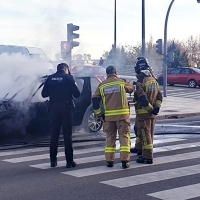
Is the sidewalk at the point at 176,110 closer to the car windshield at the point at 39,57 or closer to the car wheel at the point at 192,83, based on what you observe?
the car windshield at the point at 39,57

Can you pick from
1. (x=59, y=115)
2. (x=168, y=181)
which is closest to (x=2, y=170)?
(x=59, y=115)

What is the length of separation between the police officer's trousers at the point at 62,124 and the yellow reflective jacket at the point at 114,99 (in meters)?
0.50

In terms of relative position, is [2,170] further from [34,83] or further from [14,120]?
[34,83]

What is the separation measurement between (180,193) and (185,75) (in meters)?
27.9

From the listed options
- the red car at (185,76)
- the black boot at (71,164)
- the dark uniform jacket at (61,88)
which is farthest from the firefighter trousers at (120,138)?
the red car at (185,76)

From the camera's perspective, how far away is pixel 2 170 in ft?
25.0

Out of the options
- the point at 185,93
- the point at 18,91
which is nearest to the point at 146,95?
the point at 18,91

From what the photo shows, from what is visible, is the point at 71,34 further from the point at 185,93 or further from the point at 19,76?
the point at 185,93

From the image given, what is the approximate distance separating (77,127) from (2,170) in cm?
480

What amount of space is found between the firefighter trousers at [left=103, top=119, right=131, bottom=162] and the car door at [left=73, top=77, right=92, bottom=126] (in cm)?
396

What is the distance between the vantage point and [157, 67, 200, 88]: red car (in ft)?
108

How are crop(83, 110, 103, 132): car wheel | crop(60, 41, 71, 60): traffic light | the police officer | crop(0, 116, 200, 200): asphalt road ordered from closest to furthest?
crop(0, 116, 200, 200): asphalt road
the police officer
crop(83, 110, 103, 132): car wheel
crop(60, 41, 71, 60): traffic light

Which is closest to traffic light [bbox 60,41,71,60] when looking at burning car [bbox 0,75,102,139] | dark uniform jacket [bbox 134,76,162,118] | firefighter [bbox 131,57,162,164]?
burning car [bbox 0,75,102,139]

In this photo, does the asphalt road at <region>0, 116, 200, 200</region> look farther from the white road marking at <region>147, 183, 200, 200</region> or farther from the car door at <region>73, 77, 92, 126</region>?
the car door at <region>73, 77, 92, 126</region>
